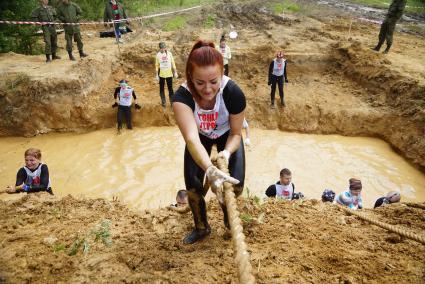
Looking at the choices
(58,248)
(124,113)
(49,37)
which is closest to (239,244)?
(58,248)

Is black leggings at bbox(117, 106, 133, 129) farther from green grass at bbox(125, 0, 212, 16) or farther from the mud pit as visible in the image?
green grass at bbox(125, 0, 212, 16)

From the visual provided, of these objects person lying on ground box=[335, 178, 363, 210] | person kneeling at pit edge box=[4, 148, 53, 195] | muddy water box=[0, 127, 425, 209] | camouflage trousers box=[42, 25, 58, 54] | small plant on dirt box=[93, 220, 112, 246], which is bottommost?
muddy water box=[0, 127, 425, 209]

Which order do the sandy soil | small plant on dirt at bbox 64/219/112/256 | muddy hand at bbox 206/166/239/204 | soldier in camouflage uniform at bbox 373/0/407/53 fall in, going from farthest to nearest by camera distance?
soldier in camouflage uniform at bbox 373/0/407/53, the sandy soil, small plant on dirt at bbox 64/219/112/256, muddy hand at bbox 206/166/239/204

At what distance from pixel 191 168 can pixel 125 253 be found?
38.0 inches

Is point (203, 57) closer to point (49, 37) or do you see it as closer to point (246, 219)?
point (246, 219)

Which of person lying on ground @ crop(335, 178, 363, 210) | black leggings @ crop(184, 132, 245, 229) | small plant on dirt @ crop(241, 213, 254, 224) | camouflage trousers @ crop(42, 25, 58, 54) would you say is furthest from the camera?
camouflage trousers @ crop(42, 25, 58, 54)

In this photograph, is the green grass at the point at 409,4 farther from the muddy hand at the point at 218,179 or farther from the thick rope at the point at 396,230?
the muddy hand at the point at 218,179

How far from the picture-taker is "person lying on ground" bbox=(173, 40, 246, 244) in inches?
85.1

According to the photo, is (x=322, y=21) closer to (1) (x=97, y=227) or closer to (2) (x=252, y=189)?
(2) (x=252, y=189)

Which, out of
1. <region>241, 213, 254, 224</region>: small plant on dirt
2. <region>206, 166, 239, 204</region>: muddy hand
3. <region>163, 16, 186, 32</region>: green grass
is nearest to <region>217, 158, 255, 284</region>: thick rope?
<region>206, 166, 239, 204</region>: muddy hand

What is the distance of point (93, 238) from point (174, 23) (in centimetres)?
1218

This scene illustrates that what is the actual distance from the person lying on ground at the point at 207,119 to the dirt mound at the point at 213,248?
17.9 inches

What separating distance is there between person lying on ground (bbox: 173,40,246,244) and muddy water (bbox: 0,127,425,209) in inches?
147

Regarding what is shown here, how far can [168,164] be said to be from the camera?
7.68 m
